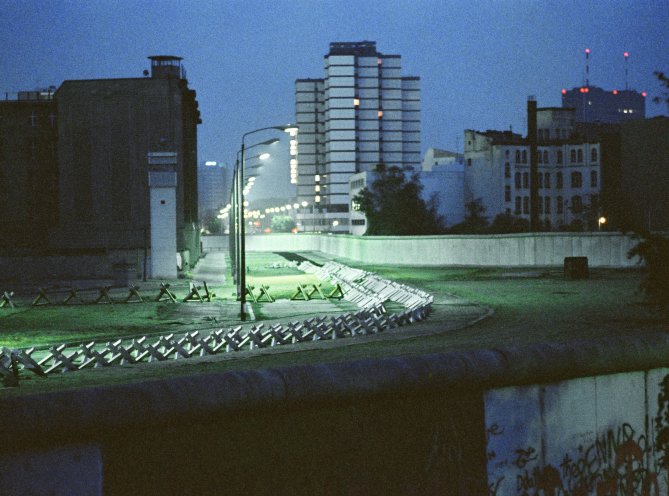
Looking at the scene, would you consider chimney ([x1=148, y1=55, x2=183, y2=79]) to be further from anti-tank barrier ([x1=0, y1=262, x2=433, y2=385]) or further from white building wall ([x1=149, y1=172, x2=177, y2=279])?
anti-tank barrier ([x1=0, y1=262, x2=433, y2=385])

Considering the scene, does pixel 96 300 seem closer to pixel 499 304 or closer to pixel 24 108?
pixel 499 304

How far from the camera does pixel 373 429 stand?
217 inches

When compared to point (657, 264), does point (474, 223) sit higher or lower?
higher

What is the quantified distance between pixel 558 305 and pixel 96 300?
72.1 ft

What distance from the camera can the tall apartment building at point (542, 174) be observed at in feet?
436

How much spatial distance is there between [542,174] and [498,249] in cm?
7388

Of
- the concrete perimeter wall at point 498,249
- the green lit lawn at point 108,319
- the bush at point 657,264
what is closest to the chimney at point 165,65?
the concrete perimeter wall at point 498,249

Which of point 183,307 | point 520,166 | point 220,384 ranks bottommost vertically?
point 183,307

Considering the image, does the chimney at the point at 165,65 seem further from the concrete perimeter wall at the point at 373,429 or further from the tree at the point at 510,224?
the concrete perimeter wall at the point at 373,429

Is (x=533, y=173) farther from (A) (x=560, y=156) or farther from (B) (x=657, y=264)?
(B) (x=657, y=264)

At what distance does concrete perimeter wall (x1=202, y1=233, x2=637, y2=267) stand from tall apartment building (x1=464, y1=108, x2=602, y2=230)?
5148cm

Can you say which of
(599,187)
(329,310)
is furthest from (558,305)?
(599,187)

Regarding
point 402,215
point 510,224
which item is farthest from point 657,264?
point 402,215

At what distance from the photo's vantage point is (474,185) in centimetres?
14300
